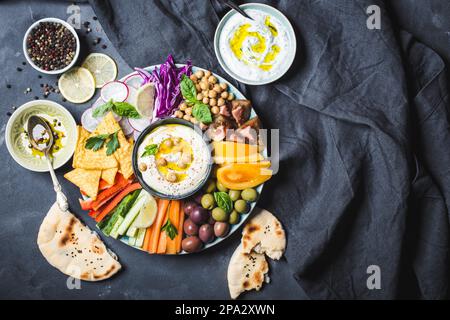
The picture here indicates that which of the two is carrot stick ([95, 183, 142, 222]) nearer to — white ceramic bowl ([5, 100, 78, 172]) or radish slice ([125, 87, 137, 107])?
white ceramic bowl ([5, 100, 78, 172])

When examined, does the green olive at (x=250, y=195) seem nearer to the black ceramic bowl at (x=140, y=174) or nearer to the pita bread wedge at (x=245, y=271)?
the black ceramic bowl at (x=140, y=174)

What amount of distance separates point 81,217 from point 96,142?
0.65 meters

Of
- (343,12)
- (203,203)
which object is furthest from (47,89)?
(343,12)

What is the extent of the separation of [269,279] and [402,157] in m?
1.30

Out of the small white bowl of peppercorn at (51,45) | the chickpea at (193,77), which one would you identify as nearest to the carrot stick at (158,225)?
the chickpea at (193,77)

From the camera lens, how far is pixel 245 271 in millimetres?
3137

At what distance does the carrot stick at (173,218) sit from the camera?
297cm

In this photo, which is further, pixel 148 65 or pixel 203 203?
pixel 148 65

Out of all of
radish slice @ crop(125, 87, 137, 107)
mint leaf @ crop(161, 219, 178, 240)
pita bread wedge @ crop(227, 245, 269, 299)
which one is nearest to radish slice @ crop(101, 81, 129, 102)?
radish slice @ crop(125, 87, 137, 107)

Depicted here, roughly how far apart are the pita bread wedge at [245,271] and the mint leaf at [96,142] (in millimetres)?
1237

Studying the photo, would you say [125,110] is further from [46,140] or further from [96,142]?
[46,140]

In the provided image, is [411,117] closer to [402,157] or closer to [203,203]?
[402,157]

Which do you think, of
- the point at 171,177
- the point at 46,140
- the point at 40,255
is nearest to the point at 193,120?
Answer: the point at 171,177
